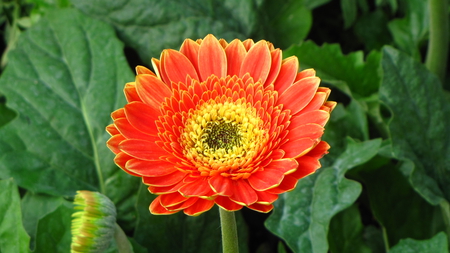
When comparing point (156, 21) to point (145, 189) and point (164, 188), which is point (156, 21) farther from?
point (164, 188)

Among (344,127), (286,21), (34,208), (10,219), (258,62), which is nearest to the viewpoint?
(258,62)

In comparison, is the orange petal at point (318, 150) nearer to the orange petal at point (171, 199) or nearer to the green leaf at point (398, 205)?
the orange petal at point (171, 199)

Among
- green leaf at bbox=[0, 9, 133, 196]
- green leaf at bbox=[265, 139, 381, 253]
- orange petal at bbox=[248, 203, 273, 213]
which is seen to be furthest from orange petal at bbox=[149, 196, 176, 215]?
green leaf at bbox=[0, 9, 133, 196]

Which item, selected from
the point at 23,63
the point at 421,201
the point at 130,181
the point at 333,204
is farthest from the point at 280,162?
the point at 23,63

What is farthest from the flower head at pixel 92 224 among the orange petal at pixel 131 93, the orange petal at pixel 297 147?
the orange petal at pixel 297 147

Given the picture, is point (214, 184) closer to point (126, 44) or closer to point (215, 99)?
point (215, 99)

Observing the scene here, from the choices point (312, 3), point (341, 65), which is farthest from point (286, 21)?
point (341, 65)

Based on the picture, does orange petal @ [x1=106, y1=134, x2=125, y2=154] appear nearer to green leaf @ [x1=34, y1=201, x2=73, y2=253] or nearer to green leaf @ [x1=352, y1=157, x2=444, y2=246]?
green leaf @ [x1=34, y1=201, x2=73, y2=253]
